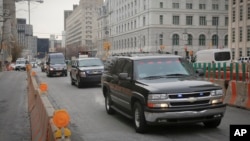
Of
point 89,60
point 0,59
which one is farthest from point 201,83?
point 0,59

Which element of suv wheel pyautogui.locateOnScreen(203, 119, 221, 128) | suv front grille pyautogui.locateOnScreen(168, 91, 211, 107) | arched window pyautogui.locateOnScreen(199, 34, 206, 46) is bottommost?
suv wheel pyautogui.locateOnScreen(203, 119, 221, 128)

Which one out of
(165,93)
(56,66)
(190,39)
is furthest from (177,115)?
(190,39)

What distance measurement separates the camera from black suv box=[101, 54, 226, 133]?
8562 mm

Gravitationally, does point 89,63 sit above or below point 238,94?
above

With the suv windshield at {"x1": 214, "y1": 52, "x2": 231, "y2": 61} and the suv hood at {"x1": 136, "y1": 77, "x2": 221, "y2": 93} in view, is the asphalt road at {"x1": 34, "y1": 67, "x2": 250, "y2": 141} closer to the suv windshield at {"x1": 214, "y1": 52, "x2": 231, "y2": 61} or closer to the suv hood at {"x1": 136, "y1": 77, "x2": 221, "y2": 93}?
the suv hood at {"x1": 136, "y1": 77, "x2": 221, "y2": 93}

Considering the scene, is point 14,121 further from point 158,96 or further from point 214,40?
Answer: point 214,40

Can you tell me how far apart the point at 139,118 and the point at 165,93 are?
0.99 m

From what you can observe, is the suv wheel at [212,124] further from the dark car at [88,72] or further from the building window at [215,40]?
the building window at [215,40]

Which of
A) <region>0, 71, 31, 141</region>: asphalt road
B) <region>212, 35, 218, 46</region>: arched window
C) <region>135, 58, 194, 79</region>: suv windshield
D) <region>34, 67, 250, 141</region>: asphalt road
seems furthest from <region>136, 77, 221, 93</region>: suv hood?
<region>212, 35, 218, 46</region>: arched window

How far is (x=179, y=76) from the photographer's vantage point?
981 centimetres

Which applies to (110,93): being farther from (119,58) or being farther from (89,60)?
(89,60)

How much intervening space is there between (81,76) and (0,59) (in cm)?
5208

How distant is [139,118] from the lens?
9172 mm

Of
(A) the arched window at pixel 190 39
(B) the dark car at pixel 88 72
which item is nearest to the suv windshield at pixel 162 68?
(B) the dark car at pixel 88 72
